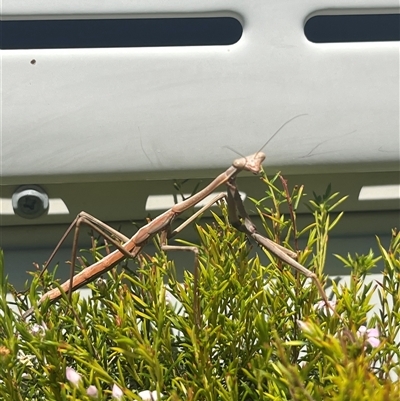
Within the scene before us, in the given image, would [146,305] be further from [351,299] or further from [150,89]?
[150,89]

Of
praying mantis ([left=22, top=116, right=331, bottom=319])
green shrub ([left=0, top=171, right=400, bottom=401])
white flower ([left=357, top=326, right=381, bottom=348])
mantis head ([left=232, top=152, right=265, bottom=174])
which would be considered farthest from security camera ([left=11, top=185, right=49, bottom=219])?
white flower ([left=357, top=326, right=381, bottom=348])

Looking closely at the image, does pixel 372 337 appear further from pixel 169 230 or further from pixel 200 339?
pixel 169 230

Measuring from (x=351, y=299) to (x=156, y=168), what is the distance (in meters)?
0.34

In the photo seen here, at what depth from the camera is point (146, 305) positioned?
1.48 feet

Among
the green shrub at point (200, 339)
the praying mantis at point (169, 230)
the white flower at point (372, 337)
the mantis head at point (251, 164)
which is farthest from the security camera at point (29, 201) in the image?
the white flower at point (372, 337)

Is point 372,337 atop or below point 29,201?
below

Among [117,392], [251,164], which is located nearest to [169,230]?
[251,164]

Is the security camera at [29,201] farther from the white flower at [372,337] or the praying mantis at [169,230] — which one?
the white flower at [372,337]

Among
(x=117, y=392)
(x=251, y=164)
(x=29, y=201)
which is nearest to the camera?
(x=117, y=392)

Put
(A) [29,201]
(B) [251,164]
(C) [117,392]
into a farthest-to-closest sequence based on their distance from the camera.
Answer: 1. (A) [29,201]
2. (B) [251,164]
3. (C) [117,392]

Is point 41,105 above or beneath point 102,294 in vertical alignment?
above

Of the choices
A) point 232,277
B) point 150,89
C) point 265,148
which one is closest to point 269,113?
point 265,148

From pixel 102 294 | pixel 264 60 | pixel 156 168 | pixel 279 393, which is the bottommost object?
pixel 279 393

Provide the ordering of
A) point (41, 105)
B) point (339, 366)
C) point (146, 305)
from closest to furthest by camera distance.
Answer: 1. point (339, 366)
2. point (146, 305)
3. point (41, 105)
